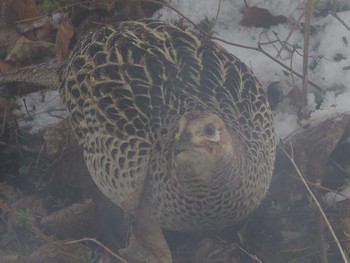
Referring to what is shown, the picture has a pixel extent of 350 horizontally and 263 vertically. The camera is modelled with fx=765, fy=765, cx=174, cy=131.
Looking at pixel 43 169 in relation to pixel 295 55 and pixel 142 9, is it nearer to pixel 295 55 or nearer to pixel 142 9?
pixel 142 9

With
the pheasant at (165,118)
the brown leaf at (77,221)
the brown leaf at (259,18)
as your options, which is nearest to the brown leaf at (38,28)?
the pheasant at (165,118)

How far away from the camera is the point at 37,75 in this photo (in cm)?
456

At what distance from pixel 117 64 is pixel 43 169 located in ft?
2.98

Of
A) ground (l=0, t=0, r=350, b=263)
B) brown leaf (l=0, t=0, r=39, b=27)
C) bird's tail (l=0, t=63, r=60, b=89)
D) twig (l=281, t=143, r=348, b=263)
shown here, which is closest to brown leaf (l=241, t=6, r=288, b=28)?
ground (l=0, t=0, r=350, b=263)

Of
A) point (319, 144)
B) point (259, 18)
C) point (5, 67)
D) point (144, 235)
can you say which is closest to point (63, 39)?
point (5, 67)

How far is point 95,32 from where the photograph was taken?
166 inches

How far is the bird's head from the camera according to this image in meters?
3.17

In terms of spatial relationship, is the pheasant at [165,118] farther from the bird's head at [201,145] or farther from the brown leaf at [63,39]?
the brown leaf at [63,39]

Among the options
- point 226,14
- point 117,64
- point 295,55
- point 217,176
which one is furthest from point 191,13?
point 217,176

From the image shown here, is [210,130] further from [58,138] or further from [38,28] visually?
[38,28]

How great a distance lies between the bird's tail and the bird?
0.40 meters

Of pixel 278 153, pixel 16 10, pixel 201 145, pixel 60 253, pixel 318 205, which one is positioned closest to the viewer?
pixel 201 145

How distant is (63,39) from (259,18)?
1.22m

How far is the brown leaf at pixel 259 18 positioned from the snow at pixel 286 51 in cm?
3
